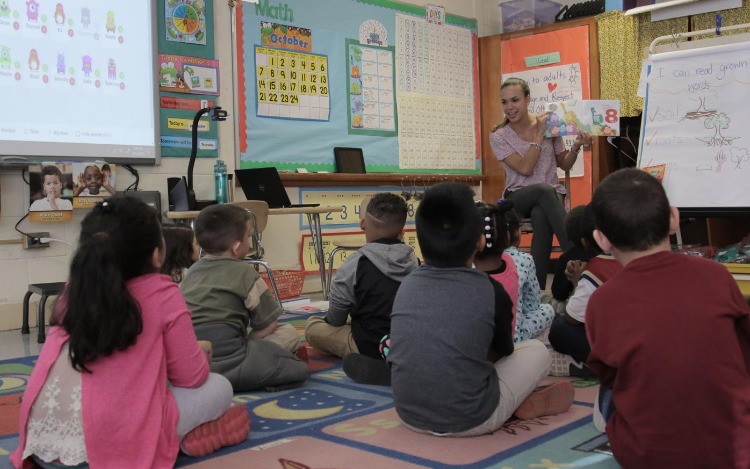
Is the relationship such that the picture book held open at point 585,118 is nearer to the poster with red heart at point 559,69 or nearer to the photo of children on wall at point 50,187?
the poster with red heart at point 559,69

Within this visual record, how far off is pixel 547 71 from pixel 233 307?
4401 mm

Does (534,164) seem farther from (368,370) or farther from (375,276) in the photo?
(368,370)

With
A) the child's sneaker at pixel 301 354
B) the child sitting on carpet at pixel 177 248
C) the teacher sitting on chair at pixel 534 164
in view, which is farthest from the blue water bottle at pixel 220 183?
the child's sneaker at pixel 301 354

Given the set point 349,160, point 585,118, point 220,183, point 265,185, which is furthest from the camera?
point 349,160

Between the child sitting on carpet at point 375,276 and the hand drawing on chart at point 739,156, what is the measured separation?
1.85 metres

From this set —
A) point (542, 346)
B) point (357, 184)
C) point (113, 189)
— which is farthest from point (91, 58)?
point (542, 346)

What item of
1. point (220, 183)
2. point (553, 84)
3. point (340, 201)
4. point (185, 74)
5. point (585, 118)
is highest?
point (553, 84)

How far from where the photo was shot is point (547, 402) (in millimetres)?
1955

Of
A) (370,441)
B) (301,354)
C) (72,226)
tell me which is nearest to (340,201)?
(72,226)

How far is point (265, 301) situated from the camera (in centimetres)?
238

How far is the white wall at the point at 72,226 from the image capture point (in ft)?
12.8

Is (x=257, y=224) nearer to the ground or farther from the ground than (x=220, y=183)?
nearer to the ground

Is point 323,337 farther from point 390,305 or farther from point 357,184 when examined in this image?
point 357,184

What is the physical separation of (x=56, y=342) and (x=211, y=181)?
3150 mm
